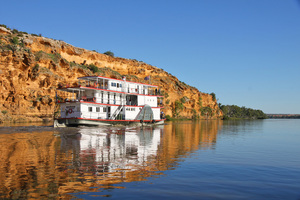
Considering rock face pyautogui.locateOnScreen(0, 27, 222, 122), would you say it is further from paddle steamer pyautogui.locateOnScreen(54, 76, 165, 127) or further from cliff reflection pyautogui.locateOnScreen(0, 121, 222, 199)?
cliff reflection pyautogui.locateOnScreen(0, 121, 222, 199)

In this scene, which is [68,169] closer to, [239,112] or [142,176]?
[142,176]

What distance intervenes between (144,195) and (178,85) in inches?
3802

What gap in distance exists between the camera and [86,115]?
3678cm

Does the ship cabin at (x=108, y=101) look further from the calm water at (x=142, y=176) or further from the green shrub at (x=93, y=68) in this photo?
the green shrub at (x=93, y=68)

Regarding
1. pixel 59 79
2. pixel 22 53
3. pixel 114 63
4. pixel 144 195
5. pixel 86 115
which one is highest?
pixel 114 63

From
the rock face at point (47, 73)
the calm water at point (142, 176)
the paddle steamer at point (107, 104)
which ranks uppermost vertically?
the rock face at point (47, 73)

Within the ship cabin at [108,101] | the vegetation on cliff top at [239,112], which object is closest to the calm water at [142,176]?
the ship cabin at [108,101]

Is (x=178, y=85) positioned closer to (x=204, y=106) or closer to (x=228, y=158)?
(x=204, y=106)

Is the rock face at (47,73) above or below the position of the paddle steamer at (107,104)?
above

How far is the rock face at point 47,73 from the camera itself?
167 feet

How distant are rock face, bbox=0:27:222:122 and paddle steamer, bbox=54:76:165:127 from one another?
1527 cm

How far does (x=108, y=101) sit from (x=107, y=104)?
5.04 feet

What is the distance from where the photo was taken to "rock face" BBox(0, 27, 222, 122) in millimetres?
50750

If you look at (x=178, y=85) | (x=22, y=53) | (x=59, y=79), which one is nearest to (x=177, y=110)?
(x=178, y=85)
